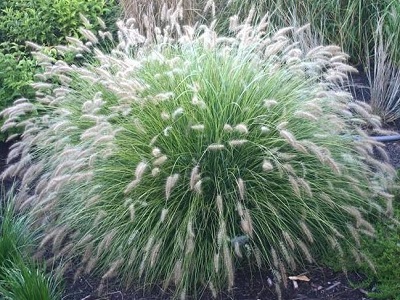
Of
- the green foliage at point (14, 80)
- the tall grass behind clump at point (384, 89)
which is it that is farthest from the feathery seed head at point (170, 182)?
the tall grass behind clump at point (384, 89)

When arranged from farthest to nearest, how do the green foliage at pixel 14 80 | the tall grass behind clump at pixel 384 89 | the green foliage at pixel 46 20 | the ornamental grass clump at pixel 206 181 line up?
the green foliage at pixel 46 20 → the tall grass behind clump at pixel 384 89 → the green foliage at pixel 14 80 → the ornamental grass clump at pixel 206 181

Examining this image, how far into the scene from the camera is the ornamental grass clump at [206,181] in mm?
4195

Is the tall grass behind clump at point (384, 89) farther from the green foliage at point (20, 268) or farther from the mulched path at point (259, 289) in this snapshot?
the green foliage at point (20, 268)

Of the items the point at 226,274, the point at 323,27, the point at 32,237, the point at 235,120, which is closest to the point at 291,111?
the point at 235,120

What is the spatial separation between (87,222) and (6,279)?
66 centimetres

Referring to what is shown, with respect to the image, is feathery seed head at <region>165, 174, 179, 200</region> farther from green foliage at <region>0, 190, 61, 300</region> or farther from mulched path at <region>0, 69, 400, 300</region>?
green foliage at <region>0, 190, 61, 300</region>

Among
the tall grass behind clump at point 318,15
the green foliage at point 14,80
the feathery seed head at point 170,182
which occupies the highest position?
the feathery seed head at point 170,182

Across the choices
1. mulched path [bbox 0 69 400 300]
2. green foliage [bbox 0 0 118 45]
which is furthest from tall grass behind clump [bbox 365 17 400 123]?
green foliage [bbox 0 0 118 45]

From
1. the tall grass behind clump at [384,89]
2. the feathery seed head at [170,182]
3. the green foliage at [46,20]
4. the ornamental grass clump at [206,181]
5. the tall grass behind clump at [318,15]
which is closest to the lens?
the feathery seed head at [170,182]

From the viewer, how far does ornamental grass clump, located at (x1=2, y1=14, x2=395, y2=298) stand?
4.20m

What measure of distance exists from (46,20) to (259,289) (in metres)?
4.38

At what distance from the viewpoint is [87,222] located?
457 cm

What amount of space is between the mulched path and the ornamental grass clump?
0.07m

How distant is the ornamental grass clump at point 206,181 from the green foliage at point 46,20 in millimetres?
2781
